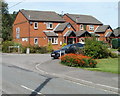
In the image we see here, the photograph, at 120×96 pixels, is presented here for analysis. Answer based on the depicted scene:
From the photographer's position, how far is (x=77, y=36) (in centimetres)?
5434

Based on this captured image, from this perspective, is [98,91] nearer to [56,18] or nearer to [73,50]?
[73,50]

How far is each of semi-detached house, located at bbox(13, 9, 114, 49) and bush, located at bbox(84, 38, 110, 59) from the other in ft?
78.0

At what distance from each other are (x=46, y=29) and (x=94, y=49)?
28.0 meters

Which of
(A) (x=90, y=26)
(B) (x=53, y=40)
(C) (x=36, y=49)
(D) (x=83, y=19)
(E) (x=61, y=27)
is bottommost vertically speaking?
(C) (x=36, y=49)

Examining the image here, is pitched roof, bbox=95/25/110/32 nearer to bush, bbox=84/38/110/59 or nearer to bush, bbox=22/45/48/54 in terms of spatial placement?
bush, bbox=22/45/48/54

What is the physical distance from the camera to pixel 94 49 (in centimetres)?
2588

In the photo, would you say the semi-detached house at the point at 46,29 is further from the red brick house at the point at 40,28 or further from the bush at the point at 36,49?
the bush at the point at 36,49

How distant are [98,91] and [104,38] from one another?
49.8 m

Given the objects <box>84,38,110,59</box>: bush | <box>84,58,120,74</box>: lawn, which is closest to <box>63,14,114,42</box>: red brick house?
<box>84,38,110,59</box>: bush

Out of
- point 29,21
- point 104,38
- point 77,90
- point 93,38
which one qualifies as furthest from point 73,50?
point 104,38

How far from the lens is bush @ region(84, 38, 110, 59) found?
85.1ft

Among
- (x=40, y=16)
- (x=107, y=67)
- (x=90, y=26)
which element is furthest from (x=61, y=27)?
Answer: (x=107, y=67)

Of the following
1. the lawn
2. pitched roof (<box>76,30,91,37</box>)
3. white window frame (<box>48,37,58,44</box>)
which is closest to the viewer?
the lawn

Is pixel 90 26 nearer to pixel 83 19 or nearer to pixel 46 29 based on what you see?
pixel 83 19
